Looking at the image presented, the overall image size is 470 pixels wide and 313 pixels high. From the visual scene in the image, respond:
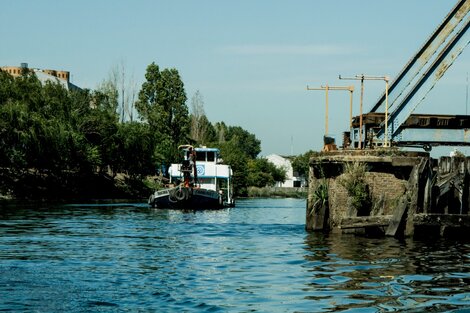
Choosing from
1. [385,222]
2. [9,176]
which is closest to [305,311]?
[385,222]

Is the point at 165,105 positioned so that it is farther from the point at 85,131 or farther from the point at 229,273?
the point at 229,273

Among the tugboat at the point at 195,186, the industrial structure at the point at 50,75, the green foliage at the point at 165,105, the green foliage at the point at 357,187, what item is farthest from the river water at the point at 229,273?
the industrial structure at the point at 50,75

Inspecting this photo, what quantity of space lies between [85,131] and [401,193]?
61536 millimetres

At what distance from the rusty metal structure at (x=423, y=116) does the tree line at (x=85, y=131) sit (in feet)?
152

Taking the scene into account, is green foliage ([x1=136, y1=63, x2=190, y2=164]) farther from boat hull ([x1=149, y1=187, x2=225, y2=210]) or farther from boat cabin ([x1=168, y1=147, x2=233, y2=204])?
Result: boat hull ([x1=149, y1=187, x2=225, y2=210])

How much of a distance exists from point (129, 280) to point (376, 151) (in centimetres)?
1229

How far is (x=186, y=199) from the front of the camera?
58000mm

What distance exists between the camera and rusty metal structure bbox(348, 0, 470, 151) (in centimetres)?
3041

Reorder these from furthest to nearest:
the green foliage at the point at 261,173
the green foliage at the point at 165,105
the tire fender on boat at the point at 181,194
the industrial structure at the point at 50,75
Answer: the green foliage at the point at 261,173 → the industrial structure at the point at 50,75 → the green foliage at the point at 165,105 → the tire fender on boat at the point at 181,194

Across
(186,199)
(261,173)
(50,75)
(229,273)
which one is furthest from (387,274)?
(261,173)

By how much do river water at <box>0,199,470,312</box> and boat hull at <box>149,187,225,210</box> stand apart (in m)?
26.6

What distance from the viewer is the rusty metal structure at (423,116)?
1197 inches

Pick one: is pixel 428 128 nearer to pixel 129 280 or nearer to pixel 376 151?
pixel 376 151

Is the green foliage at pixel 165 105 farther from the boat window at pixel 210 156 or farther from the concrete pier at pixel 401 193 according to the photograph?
the concrete pier at pixel 401 193
